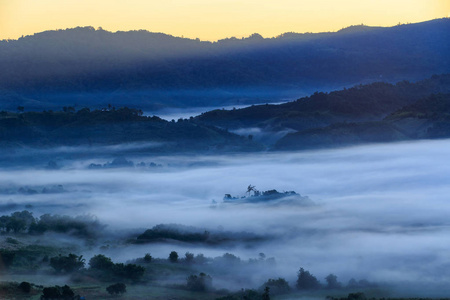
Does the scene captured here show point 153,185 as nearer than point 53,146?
Yes

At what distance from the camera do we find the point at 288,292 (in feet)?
149

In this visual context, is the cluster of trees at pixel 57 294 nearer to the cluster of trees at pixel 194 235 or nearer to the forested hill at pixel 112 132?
the cluster of trees at pixel 194 235

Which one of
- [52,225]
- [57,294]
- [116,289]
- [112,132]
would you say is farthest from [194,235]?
[112,132]

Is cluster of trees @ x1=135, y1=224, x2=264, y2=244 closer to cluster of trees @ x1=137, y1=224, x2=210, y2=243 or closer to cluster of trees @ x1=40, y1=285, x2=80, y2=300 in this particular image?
cluster of trees @ x1=137, y1=224, x2=210, y2=243

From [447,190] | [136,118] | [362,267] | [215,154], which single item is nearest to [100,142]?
[136,118]

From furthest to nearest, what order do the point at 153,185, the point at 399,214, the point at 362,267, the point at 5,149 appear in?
1. the point at 5,149
2. the point at 153,185
3. the point at 399,214
4. the point at 362,267

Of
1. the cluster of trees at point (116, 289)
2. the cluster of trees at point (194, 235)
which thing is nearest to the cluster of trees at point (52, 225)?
the cluster of trees at point (194, 235)

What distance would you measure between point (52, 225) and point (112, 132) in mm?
108761

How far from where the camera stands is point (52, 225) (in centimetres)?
7025

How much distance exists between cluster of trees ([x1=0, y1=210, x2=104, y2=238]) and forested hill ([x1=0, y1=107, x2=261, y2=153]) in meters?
94.1

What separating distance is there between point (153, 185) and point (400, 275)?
101550mm

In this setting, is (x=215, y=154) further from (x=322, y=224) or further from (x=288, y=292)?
(x=288, y=292)

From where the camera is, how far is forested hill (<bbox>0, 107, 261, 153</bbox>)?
173500 millimetres

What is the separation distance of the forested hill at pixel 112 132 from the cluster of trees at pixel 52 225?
94.1 meters
